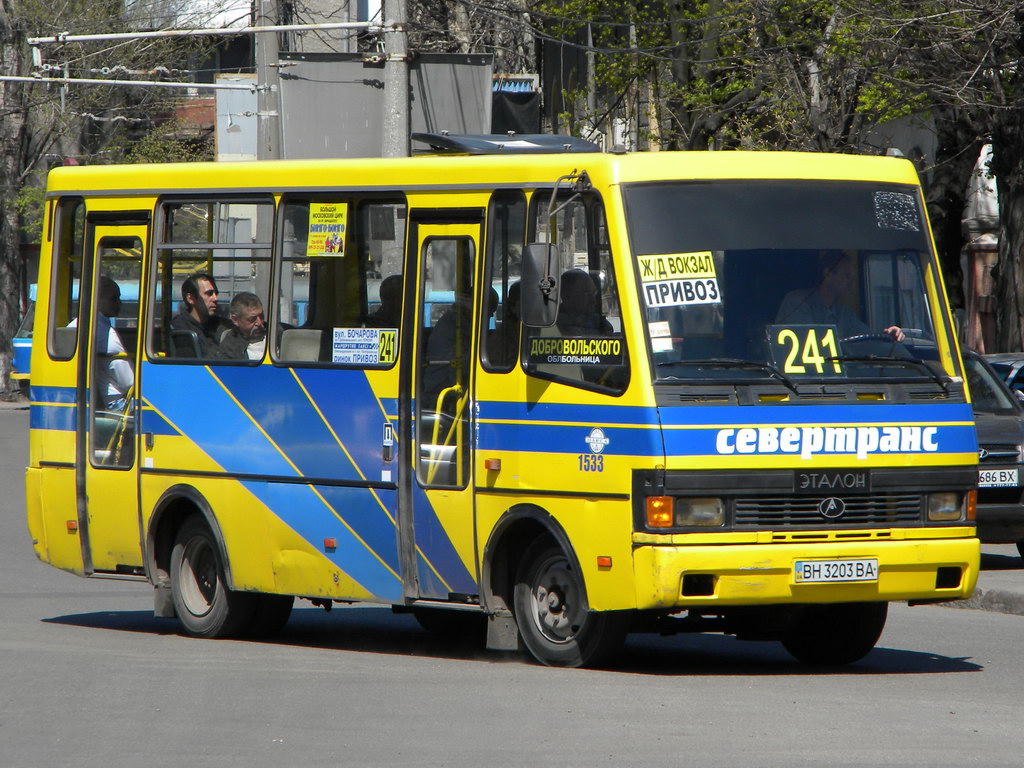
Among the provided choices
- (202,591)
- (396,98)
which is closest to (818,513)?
(202,591)

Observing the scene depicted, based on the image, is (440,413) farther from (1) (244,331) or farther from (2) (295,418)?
(1) (244,331)

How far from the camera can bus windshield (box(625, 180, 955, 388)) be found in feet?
28.5

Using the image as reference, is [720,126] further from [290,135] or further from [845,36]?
[290,135]

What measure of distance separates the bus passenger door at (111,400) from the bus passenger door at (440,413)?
2.37 meters

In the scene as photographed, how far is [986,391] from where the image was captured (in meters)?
15.3

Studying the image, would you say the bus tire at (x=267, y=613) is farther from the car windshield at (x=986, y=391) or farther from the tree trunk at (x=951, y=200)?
the tree trunk at (x=951, y=200)

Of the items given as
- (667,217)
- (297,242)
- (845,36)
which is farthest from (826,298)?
(845,36)

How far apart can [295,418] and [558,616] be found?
81.6 inches

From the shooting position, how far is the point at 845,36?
21797mm

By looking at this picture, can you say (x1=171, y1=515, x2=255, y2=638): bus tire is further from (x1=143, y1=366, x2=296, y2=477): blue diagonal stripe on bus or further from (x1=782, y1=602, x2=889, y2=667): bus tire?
(x1=782, y1=602, x2=889, y2=667): bus tire

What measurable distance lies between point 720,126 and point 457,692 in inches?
766

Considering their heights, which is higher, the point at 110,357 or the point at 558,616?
the point at 110,357

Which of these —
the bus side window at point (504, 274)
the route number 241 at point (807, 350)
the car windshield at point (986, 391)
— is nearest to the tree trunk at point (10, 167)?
the car windshield at point (986, 391)

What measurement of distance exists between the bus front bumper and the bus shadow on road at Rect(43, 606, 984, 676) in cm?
68
